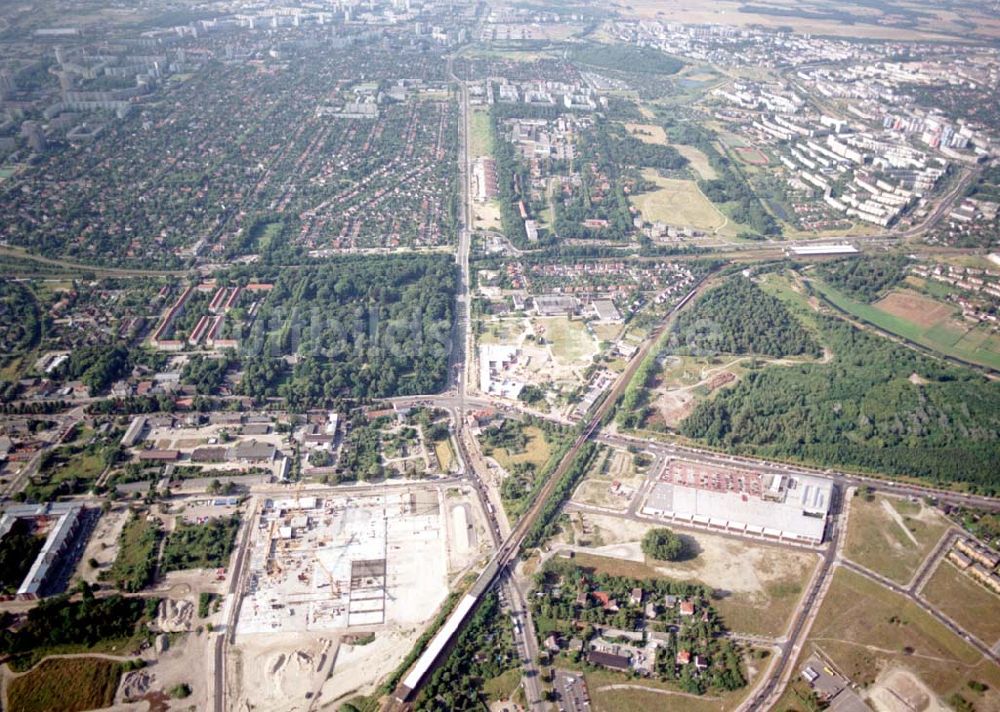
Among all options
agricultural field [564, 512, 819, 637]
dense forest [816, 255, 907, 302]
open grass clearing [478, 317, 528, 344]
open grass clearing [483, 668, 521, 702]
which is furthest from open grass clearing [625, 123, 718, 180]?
open grass clearing [483, 668, 521, 702]

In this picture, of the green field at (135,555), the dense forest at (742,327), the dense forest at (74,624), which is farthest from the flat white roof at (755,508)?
the dense forest at (74,624)

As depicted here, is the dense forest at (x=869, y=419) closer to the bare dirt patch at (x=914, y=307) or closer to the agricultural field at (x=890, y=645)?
the bare dirt patch at (x=914, y=307)

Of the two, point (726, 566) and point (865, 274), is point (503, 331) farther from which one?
point (865, 274)

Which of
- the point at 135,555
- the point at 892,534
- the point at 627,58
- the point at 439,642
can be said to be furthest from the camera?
the point at 627,58

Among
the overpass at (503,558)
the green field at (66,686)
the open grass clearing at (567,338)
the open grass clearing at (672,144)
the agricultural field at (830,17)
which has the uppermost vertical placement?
the agricultural field at (830,17)

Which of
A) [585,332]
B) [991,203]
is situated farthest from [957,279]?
[585,332]

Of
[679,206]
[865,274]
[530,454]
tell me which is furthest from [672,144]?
[530,454]
